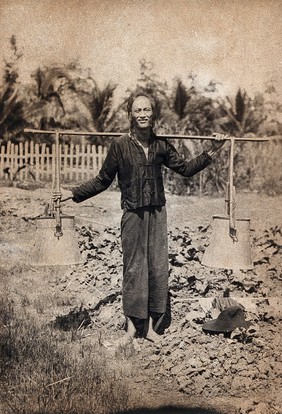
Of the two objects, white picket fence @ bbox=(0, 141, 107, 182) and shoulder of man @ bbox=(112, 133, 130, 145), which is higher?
shoulder of man @ bbox=(112, 133, 130, 145)

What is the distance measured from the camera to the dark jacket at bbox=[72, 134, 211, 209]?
9.21ft

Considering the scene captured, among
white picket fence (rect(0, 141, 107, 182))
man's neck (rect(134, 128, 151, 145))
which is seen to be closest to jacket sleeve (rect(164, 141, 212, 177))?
man's neck (rect(134, 128, 151, 145))

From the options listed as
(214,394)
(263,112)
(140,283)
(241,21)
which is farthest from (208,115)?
(214,394)

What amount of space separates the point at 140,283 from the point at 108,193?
1025mm

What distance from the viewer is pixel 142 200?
A: 2.80 m

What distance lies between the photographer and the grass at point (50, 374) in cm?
263

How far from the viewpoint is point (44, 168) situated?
3678 millimetres

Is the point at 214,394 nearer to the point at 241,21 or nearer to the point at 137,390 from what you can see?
the point at 137,390

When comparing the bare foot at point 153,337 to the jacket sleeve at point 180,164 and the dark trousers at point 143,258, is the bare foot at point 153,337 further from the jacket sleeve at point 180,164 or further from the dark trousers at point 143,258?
the jacket sleeve at point 180,164

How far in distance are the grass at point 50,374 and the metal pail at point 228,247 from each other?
0.81 m

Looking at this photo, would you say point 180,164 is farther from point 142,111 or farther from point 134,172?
point 142,111

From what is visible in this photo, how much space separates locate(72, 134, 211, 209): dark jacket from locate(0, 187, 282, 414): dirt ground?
12.2 inches

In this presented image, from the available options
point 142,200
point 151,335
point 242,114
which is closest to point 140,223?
point 142,200

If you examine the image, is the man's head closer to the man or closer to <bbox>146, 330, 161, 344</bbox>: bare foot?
the man
